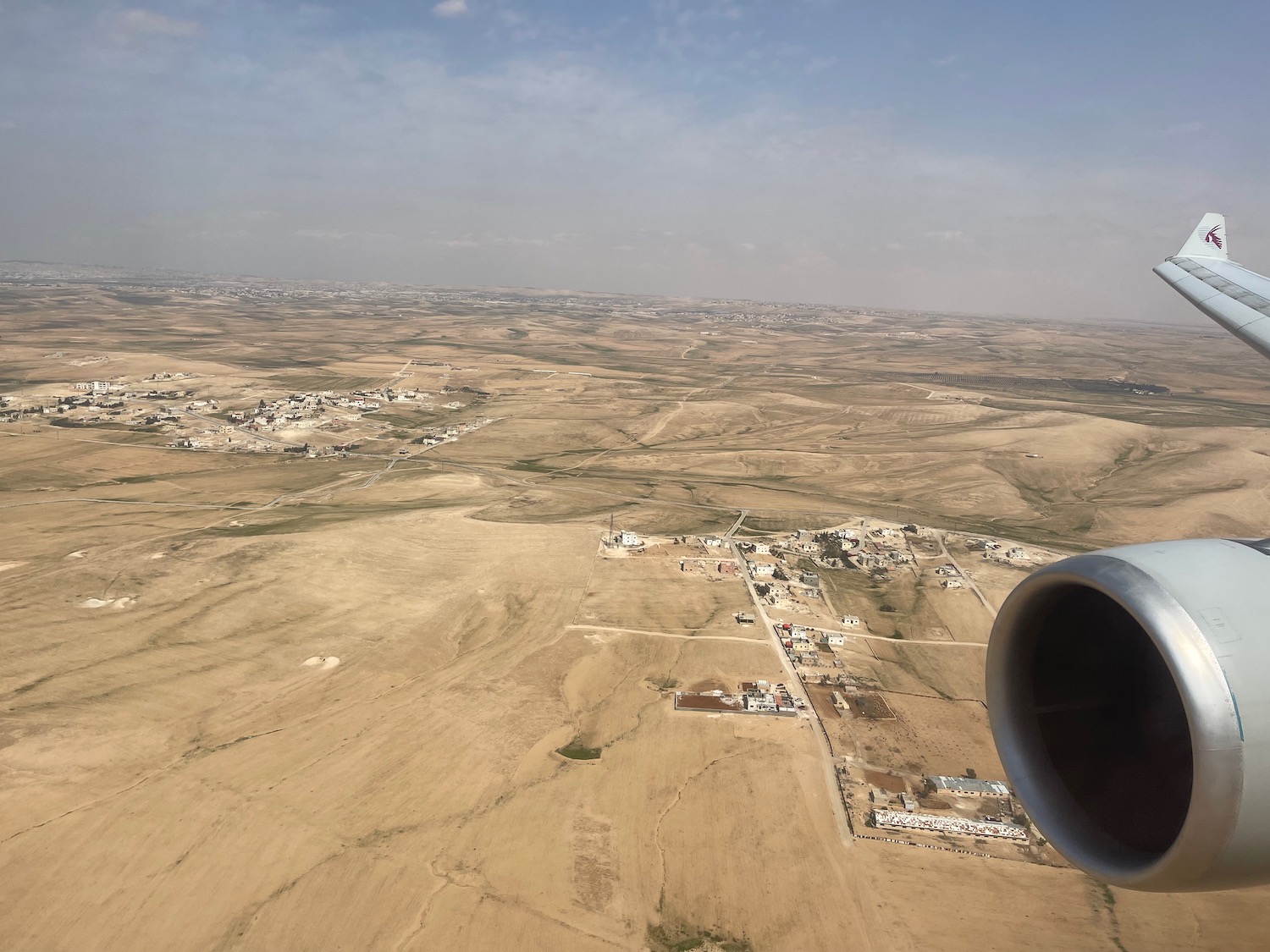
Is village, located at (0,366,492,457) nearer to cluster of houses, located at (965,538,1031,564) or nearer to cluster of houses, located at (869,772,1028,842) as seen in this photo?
cluster of houses, located at (965,538,1031,564)

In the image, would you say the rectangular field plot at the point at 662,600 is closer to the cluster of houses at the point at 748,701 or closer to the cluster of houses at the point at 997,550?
the cluster of houses at the point at 748,701

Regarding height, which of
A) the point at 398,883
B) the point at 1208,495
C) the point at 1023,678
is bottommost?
the point at 398,883

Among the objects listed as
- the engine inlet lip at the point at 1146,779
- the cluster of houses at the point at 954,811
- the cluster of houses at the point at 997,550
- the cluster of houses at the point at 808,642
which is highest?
the engine inlet lip at the point at 1146,779

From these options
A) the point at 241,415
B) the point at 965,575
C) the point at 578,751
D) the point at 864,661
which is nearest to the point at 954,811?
the point at 864,661

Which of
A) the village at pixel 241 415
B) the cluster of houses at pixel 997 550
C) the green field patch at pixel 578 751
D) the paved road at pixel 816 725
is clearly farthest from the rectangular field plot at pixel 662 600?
the village at pixel 241 415

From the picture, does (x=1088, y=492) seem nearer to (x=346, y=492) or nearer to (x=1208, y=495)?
(x=1208, y=495)

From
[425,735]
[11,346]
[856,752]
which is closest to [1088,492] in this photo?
[856,752]
